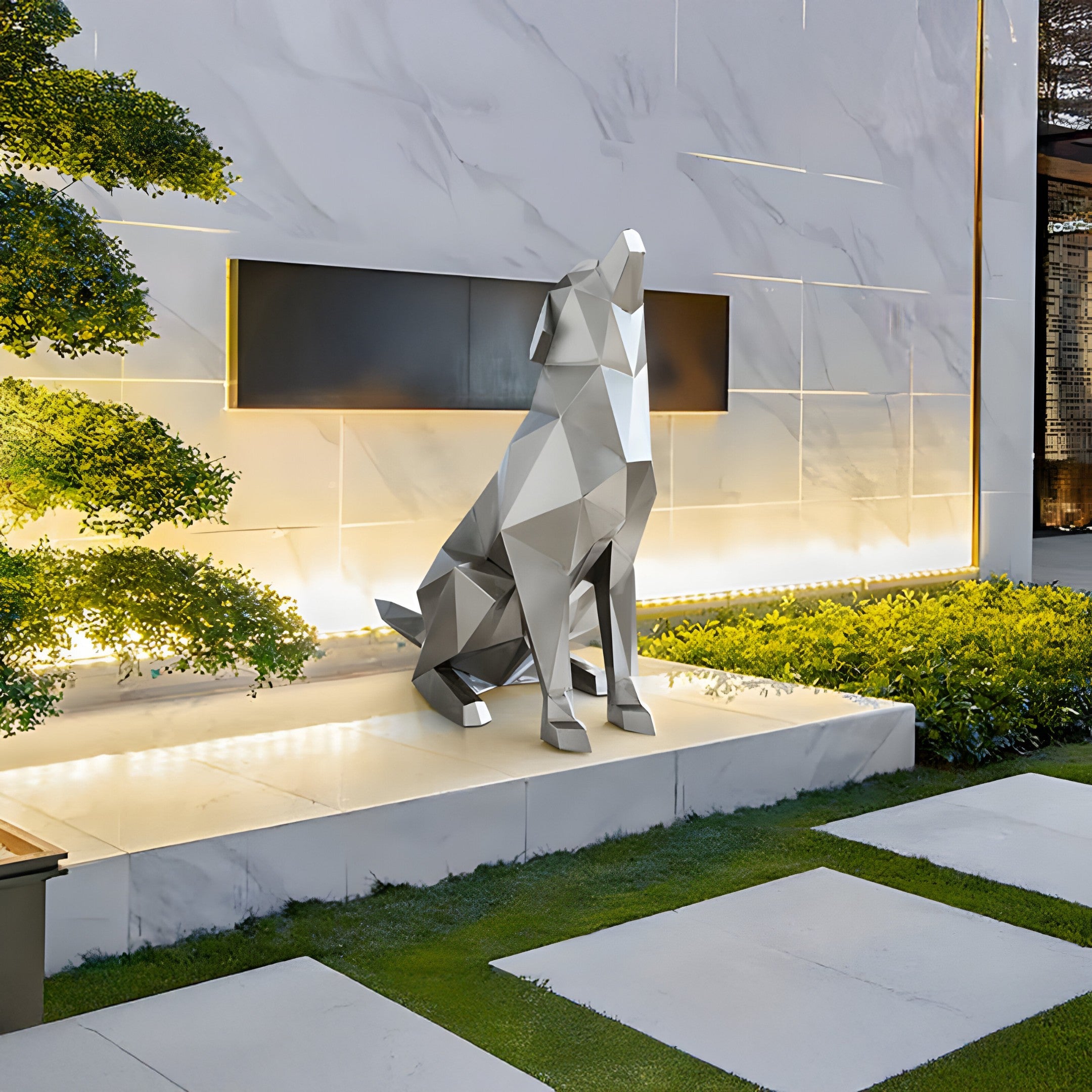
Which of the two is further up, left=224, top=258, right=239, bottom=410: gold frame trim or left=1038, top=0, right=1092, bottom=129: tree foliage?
left=1038, top=0, right=1092, bottom=129: tree foliage

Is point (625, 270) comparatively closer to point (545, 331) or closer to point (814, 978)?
point (545, 331)

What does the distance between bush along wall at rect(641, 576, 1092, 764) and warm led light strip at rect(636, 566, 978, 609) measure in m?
0.11

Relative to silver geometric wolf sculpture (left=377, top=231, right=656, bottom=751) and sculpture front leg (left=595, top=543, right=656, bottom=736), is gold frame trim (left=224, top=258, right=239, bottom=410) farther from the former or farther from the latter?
sculpture front leg (left=595, top=543, right=656, bottom=736)

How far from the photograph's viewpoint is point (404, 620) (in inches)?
174

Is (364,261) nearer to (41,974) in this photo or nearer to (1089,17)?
(41,974)

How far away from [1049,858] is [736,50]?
13.8 ft

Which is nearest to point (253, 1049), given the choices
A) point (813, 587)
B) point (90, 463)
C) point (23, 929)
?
point (23, 929)

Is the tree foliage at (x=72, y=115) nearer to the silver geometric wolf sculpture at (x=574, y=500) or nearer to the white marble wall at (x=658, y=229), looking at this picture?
the silver geometric wolf sculpture at (x=574, y=500)

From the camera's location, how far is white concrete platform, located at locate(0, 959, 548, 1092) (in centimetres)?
224

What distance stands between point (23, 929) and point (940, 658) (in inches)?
150

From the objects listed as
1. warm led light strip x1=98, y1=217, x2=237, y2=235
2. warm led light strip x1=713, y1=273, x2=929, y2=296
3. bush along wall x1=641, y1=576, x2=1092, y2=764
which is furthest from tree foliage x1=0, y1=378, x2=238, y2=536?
warm led light strip x1=713, y1=273, x2=929, y2=296

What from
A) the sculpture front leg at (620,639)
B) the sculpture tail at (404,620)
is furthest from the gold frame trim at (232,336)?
the sculpture front leg at (620,639)

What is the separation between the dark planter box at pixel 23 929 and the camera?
237 centimetres

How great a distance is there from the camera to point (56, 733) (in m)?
3.94
